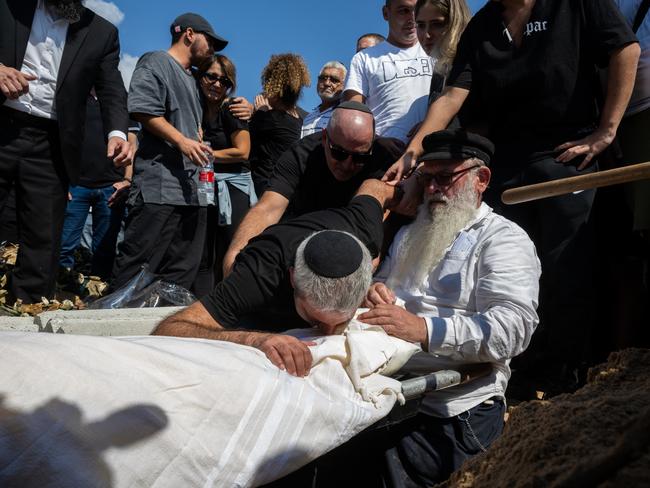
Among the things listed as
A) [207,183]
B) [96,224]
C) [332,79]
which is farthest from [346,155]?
[96,224]

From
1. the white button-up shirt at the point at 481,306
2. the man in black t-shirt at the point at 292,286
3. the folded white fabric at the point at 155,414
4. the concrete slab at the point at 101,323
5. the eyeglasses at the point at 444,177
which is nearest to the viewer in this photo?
the folded white fabric at the point at 155,414

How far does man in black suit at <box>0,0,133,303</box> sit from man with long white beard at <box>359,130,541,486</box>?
2125mm

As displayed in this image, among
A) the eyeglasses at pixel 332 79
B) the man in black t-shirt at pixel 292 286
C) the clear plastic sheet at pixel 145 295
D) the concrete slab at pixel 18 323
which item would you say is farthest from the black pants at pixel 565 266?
the eyeglasses at pixel 332 79

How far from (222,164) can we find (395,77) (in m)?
1.65

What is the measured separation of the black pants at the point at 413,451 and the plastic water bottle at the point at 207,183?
250cm

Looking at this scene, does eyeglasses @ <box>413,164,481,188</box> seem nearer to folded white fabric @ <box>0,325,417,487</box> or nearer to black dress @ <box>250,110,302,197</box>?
folded white fabric @ <box>0,325,417,487</box>

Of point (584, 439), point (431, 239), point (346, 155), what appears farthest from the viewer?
point (346, 155)

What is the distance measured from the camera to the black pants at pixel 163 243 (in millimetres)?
4375

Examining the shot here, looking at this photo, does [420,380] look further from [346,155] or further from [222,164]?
[222,164]

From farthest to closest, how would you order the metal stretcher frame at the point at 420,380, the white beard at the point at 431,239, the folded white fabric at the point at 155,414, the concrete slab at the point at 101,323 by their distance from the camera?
the concrete slab at the point at 101,323 → the white beard at the point at 431,239 → the metal stretcher frame at the point at 420,380 → the folded white fabric at the point at 155,414

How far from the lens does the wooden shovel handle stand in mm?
1507

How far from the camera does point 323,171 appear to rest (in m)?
3.79

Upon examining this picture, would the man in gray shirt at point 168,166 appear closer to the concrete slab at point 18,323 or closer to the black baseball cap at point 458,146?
the concrete slab at point 18,323

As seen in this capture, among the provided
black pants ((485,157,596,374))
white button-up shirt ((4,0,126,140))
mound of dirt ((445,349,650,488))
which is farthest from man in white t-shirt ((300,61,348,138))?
mound of dirt ((445,349,650,488))
